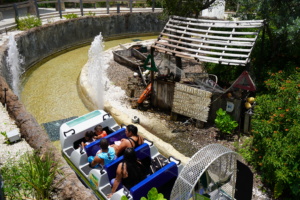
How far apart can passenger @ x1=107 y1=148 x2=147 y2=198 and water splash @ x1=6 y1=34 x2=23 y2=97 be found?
8470mm

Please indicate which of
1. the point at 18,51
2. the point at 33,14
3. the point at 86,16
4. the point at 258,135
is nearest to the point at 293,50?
the point at 258,135

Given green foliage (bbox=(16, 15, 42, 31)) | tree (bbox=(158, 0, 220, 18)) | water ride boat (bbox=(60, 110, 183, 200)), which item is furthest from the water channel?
tree (bbox=(158, 0, 220, 18))

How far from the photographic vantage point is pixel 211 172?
5.35 meters

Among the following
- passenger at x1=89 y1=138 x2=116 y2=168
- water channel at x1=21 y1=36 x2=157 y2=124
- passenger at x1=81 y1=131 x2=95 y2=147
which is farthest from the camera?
water channel at x1=21 y1=36 x2=157 y2=124

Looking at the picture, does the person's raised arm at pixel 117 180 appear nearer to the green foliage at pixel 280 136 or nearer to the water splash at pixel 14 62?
the green foliage at pixel 280 136

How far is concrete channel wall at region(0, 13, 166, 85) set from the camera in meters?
14.6

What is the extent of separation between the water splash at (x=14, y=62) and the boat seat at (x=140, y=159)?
811 centimetres

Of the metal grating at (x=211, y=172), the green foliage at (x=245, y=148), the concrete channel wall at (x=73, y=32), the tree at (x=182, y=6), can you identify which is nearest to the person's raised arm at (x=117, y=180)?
the metal grating at (x=211, y=172)

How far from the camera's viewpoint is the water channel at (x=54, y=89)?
10.4 meters

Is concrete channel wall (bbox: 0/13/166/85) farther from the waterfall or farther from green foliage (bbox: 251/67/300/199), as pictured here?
green foliage (bbox: 251/67/300/199)

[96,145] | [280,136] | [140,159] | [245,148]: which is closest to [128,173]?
[140,159]

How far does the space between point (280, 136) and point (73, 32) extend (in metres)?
15.2

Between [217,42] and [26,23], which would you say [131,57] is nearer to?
A: [26,23]

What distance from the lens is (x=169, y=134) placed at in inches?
356
